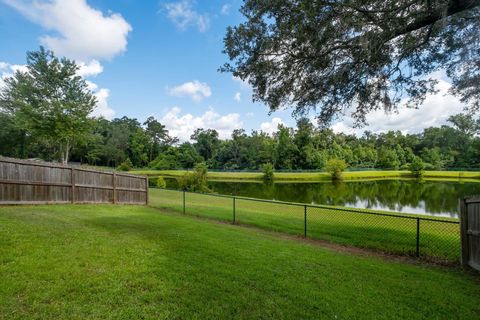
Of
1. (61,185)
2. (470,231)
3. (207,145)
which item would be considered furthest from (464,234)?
(207,145)

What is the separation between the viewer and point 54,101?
75.2 ft

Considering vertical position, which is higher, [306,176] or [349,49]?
[349,49]

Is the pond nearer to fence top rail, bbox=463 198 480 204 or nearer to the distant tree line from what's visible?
the distant tree line

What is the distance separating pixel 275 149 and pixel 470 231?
6019cm

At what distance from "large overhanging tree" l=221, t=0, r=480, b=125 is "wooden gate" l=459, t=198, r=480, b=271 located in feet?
12.1

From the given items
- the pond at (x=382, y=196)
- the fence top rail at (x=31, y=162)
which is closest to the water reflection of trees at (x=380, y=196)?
the pond at (x=382, y=196)

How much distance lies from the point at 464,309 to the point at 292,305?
2.43 metres

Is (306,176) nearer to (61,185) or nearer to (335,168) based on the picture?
(335,168)

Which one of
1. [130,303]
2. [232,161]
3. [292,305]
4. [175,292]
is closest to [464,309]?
[292,305]

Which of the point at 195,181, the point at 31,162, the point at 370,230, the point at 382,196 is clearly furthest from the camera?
the point at 382,196

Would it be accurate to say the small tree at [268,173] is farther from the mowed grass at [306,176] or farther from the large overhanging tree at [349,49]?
the large overhanging tree at [349,49]

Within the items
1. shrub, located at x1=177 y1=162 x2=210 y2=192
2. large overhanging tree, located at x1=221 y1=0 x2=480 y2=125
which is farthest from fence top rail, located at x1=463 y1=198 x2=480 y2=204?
shrub, located at x1=177 y1=162 x2=210 y2=192

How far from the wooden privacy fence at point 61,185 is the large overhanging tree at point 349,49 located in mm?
7548

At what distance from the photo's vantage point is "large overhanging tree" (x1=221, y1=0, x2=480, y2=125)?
239 inches
